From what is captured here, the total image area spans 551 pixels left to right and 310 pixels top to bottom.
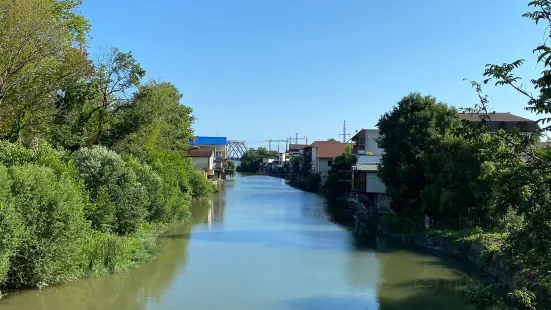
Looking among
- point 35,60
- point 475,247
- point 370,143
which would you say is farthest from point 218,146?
point 475,247

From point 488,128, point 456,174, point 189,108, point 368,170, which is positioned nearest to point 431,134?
point 456,174

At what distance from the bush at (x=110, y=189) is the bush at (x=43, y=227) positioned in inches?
124

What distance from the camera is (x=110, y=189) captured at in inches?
663

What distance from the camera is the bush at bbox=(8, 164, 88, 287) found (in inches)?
440

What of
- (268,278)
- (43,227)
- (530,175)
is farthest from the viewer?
(268,278)

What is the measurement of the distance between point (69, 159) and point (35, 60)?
11.7 feet

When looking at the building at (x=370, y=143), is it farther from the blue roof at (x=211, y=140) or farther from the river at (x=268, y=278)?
the blue roof at (x=211, y=140)

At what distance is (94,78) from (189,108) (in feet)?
63.0

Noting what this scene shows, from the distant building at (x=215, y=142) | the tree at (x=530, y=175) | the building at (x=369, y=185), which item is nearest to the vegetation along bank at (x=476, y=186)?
the tree at (x=530, y=175)

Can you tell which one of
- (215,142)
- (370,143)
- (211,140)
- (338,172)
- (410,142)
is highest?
(211,140)

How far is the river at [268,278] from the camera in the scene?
501 inches

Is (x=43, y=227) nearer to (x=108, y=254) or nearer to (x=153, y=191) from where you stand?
(x=108, y=254)

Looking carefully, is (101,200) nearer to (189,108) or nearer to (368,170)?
(368,170)

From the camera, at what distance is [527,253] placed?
15.1 ft
